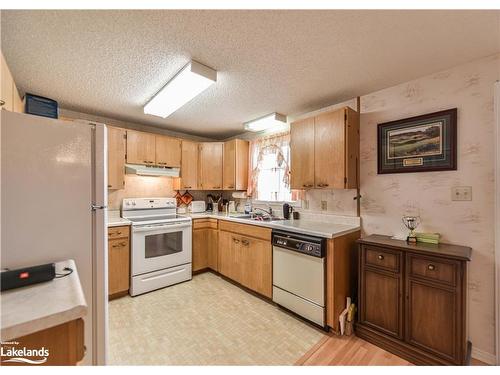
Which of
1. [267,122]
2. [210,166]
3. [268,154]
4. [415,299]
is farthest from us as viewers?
[210,166]

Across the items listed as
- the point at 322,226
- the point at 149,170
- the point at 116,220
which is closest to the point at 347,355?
the point at 322,226

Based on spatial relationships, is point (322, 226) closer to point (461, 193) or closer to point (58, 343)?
point (461, 193)

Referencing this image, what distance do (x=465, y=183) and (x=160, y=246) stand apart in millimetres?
3221

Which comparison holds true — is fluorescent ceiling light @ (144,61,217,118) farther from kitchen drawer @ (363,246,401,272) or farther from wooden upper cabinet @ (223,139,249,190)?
kitchen drawer @ (363,246,401,272)

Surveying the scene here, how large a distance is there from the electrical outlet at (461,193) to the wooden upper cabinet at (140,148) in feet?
11.3

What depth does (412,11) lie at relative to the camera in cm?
126

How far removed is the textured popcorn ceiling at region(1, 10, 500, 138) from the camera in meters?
1.32

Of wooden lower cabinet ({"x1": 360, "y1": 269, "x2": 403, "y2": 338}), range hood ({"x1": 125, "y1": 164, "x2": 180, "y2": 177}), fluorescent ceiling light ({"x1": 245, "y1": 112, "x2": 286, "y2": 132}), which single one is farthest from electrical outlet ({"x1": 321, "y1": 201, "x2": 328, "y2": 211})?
range hood ({"x1": 125, "y1": 164, "x2": 180, "y2": 177})

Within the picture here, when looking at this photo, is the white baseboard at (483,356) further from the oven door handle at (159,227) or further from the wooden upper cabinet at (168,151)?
the wooden upper cabinet at (168,151)

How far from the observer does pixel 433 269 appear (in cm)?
163

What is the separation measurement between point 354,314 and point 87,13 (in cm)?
299

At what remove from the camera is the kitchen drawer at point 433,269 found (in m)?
1.56

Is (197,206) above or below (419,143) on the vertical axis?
below
